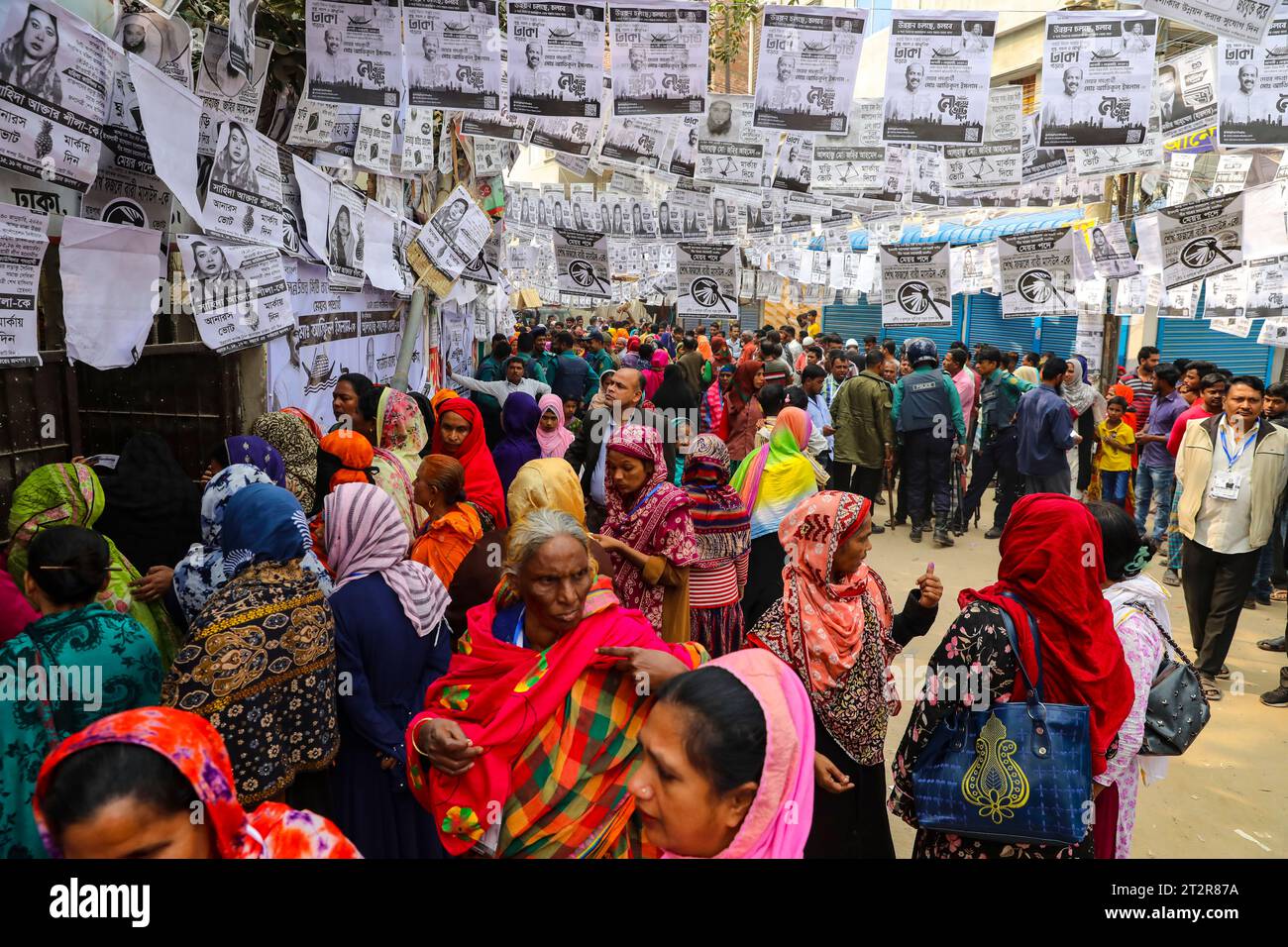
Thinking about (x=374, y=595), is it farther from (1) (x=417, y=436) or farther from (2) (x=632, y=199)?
(2) (x=632, y=199)

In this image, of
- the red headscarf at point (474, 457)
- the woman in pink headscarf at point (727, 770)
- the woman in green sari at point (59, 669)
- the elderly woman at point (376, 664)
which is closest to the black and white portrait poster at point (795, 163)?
the red headscarf at point (474, 457)

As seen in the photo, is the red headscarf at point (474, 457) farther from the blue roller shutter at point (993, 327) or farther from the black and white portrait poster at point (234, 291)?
the blue roller shutter at point (993, 327)

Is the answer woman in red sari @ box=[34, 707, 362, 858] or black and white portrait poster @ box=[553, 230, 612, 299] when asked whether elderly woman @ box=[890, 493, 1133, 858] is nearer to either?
woman in red sari @ box=[34, 707, 362, 858]

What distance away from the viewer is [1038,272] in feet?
22.3

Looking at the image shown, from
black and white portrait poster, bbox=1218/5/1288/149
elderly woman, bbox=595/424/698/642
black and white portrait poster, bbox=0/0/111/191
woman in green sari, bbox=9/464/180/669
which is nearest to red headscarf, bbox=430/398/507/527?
elderly woman, bbox=595/424/698/642

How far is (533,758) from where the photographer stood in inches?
85.6

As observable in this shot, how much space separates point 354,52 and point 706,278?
4.48 meters

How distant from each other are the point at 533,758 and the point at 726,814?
82 centimetres

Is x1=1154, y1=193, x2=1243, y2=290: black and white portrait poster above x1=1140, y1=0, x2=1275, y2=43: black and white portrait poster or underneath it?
underneath

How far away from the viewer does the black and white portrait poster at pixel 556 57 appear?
14.3 feet

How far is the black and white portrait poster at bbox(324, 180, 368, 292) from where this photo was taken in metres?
5.80

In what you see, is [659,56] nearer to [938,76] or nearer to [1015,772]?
[938,76]

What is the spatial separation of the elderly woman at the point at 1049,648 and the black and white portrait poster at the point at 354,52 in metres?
3.81

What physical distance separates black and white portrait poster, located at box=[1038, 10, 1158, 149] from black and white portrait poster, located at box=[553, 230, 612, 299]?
4.54 metres
